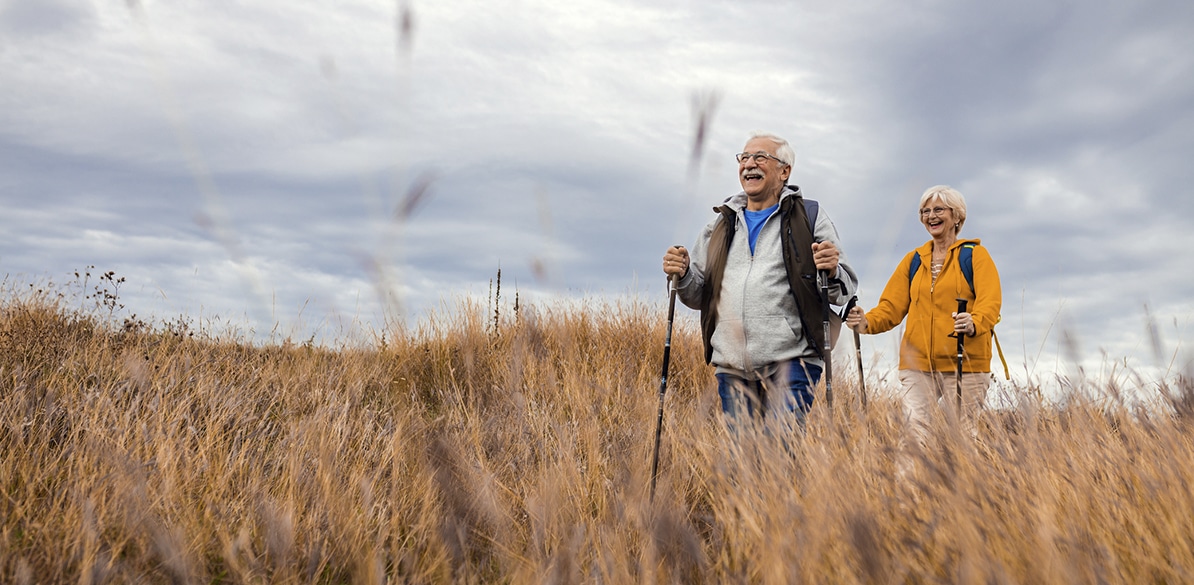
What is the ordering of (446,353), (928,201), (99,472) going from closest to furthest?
(99,472) → (928,201) → (446,353)

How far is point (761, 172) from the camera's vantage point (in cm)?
413

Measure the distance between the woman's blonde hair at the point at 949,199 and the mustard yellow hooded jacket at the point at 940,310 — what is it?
0.67 ft

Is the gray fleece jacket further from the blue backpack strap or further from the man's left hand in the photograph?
the blue backpack strap

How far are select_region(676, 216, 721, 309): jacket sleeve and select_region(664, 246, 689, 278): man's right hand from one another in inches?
3.7

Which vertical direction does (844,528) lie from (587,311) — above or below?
below

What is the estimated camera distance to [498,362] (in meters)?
7.81

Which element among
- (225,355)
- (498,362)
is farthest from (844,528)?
(225,355)

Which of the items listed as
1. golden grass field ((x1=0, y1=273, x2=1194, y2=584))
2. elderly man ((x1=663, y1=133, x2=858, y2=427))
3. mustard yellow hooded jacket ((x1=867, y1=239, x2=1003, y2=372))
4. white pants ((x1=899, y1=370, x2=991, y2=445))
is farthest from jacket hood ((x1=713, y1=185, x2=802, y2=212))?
white pants ((x1=899, y1=370, x2=991, y2=445))

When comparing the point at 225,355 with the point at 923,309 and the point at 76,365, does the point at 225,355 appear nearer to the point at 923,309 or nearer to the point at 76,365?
the point at 76,365

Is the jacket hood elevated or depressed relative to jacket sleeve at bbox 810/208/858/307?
elevated

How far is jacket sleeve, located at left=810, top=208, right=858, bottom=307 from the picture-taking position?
4008 millimetres

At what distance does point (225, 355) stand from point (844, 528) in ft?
22.8

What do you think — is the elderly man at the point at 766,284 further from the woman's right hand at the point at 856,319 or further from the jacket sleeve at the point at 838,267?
the woman's right hand at the point at 856,319

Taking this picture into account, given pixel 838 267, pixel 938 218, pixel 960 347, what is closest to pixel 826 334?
pixel 838 267
